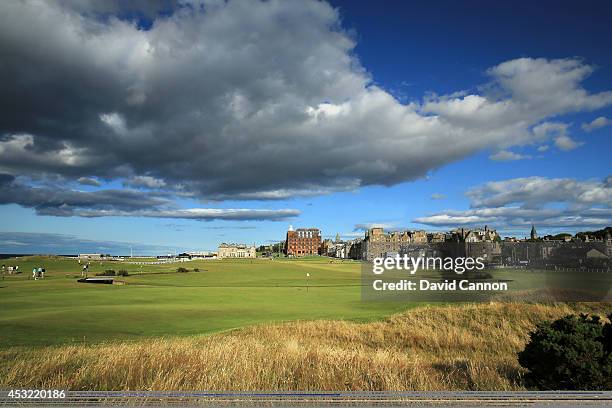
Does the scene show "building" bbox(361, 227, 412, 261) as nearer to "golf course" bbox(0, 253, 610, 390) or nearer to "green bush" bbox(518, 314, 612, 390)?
"golf course" bbox(0, 253, 610, 390)

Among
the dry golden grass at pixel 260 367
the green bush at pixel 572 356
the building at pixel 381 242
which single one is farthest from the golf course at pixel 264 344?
the building at pixel 381 242

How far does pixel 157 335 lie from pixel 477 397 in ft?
54.5

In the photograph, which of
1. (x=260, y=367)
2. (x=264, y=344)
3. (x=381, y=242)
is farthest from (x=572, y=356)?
(x=381, y=242)

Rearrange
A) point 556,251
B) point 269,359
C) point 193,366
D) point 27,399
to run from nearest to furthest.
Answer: point 27,399
point 193,366
point 269,359
point 556,251

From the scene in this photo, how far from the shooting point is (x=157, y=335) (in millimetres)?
19859

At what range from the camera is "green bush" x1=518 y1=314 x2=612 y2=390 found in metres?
9.35

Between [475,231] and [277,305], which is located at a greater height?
[475,231]

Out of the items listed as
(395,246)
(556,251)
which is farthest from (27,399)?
(395,246)

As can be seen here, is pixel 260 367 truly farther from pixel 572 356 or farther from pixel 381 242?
pixel 381 242

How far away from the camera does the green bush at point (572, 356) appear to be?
9.35 m

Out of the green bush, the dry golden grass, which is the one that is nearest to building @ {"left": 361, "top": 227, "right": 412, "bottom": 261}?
the dry golden grass

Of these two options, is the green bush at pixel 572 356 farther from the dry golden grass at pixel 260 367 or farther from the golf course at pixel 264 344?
the golf course at pixel 264 344

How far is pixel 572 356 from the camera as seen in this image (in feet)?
30.7

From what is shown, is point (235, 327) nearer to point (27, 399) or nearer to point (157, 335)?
point (157, 335)
